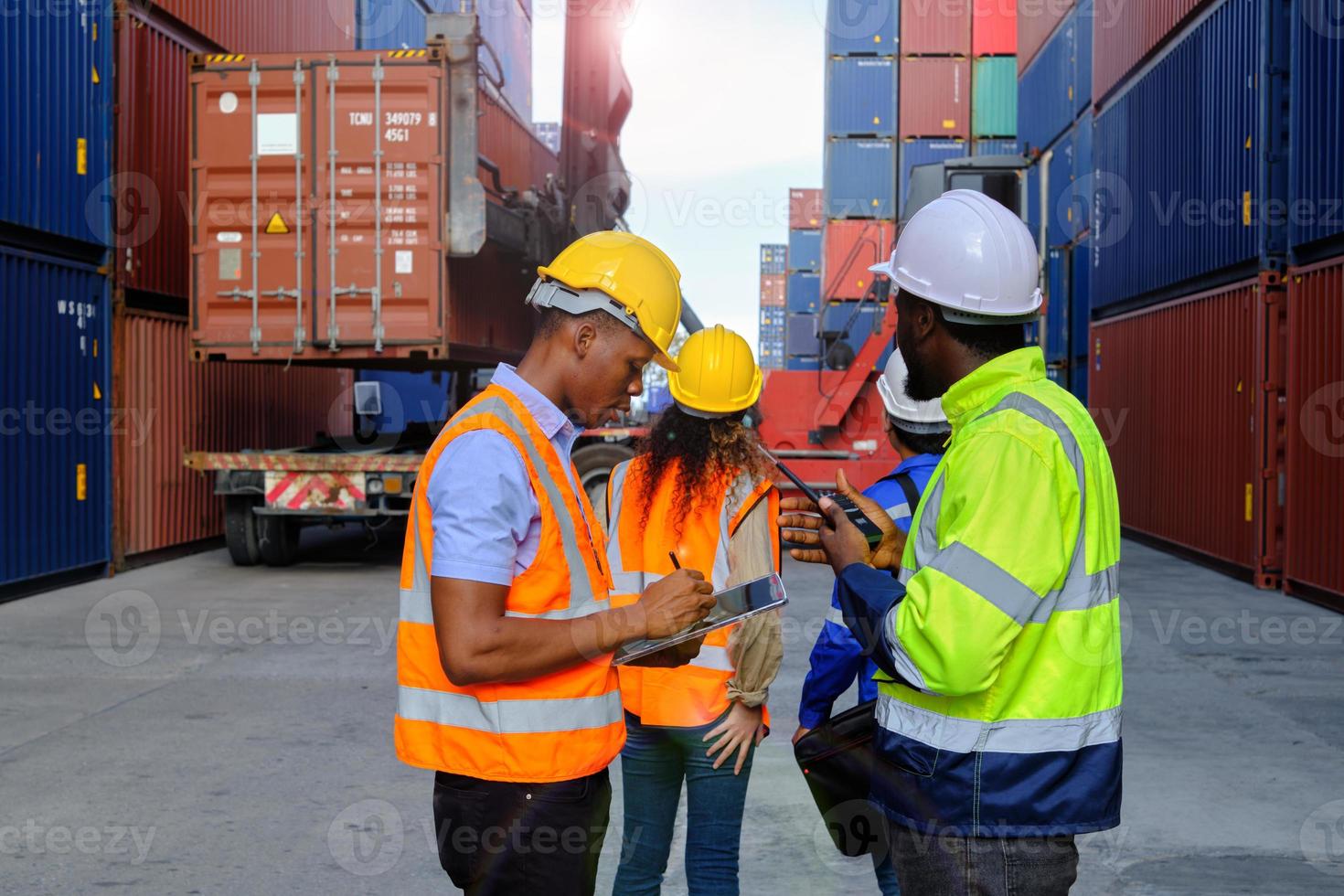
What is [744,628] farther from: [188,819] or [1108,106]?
[1108,106]

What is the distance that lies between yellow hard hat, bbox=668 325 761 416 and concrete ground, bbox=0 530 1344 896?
1858 millimetres

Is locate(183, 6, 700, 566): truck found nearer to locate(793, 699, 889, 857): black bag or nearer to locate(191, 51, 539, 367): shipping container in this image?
locate(191, 51, 539, 367): shipping container

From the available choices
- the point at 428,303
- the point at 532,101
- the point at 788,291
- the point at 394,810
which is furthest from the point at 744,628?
the point at 788,291

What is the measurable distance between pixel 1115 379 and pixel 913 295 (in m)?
14.6

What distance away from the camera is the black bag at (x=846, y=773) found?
247 cm

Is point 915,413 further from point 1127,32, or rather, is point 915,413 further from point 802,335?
point 802,335

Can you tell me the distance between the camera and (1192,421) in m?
13.0

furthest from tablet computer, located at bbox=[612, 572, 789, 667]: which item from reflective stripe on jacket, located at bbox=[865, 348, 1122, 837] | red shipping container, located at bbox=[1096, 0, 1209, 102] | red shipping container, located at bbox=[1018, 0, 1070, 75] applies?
red shipping container, located at bbox=[1018, 0, 1070, 75]

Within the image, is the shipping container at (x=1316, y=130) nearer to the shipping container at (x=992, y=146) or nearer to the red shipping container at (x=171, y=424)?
the red shipping container at (x=171, y=424)

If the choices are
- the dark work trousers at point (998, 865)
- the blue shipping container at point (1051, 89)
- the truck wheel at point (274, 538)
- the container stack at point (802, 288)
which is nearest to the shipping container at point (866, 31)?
the blue shipping container at point (1051, 89)

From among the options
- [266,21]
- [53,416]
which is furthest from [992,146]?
[53,416]

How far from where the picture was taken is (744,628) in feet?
9.47

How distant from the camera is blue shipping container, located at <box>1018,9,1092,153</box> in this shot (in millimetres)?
19891

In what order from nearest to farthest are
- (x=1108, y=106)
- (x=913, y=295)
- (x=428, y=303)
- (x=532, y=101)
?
1. (x=913, y=295)
2. (x=428, y=303)
3. (x=1108, y=106)
4. (x=532, y=101)
